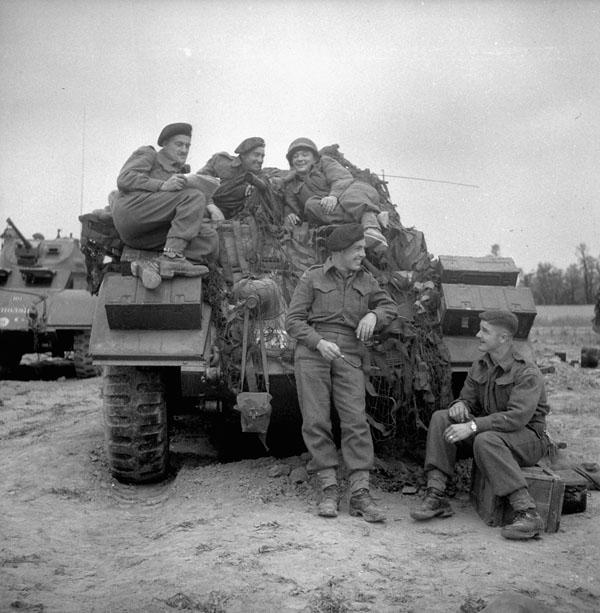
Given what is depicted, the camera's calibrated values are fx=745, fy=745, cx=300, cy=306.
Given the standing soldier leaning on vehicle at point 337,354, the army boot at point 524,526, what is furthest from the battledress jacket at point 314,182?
the army boot at point 524,526

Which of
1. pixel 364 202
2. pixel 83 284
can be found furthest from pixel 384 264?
pixel 83 284

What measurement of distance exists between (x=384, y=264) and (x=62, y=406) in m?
5.26

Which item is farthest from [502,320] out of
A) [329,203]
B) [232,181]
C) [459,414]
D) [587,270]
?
[587,270]

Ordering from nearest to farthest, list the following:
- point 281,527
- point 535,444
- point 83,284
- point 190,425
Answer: point 281,527, point 535,444, point 190,425, point 83,284

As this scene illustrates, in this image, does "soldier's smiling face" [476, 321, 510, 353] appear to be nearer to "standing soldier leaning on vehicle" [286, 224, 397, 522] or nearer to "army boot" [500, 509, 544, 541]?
"standing soldier leaning on vehicle" [286, 224, 397, 522]

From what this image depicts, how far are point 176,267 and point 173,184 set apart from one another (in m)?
0.63

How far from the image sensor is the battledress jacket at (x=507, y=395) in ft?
13.9

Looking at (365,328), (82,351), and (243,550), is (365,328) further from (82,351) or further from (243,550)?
(82,351)

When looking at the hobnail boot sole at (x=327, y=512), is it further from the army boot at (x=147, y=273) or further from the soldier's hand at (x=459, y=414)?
the army boot at (x=147, y=273)

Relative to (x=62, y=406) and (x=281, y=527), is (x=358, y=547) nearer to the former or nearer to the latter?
(x=281, y=527)

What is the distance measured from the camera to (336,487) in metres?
4.43

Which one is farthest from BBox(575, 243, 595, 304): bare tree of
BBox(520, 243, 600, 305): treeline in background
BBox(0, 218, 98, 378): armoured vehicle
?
BBox(0, 218, 98, 378): armoured vehicle

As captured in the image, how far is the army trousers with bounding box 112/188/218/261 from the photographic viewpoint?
4945mm

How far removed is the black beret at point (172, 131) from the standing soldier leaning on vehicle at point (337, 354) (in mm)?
1472
